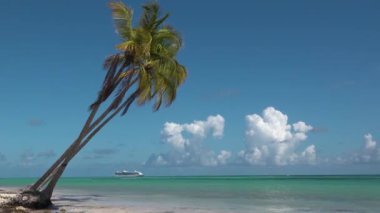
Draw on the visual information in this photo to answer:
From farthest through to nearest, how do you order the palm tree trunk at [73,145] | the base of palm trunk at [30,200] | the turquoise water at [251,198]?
the turquoise water at [251,198] → the palm tree trunk at [73,145] → the base of palm trunk at [30,200]

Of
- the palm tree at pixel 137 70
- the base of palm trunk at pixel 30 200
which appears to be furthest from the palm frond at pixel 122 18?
the base of palm trunk at pixel 30 200

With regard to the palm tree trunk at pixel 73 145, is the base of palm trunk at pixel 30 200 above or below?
below

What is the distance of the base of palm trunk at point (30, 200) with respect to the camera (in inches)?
835

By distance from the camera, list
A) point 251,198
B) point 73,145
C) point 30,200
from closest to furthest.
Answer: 1. point 30,200
2. point 73,145
3. point 251,198

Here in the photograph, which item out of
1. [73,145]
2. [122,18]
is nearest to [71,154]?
[73,145]

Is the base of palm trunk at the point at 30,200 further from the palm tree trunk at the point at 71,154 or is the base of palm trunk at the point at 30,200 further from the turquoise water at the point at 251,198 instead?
the turquoise water at the point at 251,198

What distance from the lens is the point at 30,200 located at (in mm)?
21609

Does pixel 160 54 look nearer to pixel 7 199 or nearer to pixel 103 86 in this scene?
pixel 103 86

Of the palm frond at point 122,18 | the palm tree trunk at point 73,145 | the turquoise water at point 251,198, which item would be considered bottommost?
the turquoise water at point 251,198

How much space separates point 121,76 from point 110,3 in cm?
379

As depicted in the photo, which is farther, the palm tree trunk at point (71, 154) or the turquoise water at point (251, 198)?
the turquoise water at point (251, 198)

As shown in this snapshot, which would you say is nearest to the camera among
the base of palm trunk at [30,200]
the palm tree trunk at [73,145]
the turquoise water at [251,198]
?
the base of palm trunk at [30,200]

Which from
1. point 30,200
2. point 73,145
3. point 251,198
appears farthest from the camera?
point 251,198

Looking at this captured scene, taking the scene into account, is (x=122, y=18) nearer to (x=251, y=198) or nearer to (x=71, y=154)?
(x=71, y=154)
